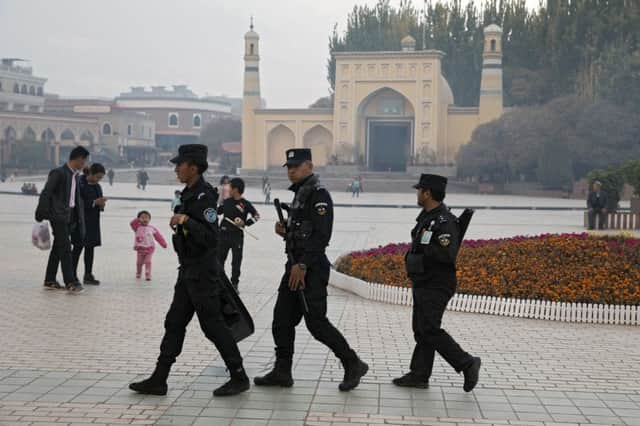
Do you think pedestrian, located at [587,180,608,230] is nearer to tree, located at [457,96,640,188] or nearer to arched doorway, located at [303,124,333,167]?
tree, located at [457,96,640,188]

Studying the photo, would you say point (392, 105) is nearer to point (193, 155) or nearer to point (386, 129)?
point (386, 129)

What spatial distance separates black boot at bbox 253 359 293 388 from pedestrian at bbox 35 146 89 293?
454 centimetres

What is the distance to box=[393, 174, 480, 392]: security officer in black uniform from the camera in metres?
6.06

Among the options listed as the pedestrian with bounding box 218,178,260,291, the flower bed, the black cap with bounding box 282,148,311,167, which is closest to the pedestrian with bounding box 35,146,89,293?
the pedestrian with bounding box 218,178,260,291

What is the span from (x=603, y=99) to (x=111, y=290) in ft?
148

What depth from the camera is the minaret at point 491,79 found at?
57406mm

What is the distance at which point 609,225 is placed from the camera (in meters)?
24.2

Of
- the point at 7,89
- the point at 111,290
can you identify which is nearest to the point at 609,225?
the point at 111,290

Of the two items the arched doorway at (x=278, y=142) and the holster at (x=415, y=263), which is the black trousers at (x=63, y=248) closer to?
the holster at (x=415, y=263)

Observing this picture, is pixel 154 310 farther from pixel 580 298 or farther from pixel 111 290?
pixel 580 298

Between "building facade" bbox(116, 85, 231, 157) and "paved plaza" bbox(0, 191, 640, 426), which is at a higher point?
"building facade" bbox(116, 85, 231, 157)

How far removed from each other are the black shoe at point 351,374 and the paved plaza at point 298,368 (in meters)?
0.08

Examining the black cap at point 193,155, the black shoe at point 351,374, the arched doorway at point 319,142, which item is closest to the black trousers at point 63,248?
the black cap at point 193,155

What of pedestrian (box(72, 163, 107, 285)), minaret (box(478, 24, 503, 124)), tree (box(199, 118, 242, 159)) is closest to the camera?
A: pedestrian (box(72, 163, 107, 285))
